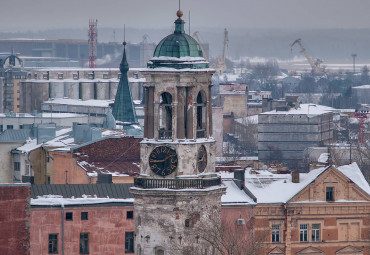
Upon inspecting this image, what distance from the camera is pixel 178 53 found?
60688mm

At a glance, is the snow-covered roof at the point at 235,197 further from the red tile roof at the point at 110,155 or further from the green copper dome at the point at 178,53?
the green copper dome at the point at 178,53

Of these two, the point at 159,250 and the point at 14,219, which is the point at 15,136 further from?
the point at 159,250

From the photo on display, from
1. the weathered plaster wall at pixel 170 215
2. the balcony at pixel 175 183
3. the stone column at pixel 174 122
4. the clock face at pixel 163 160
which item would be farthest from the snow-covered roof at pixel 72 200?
the stone column at pixel 174 122

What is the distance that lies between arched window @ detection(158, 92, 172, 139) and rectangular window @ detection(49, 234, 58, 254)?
24.8 metres

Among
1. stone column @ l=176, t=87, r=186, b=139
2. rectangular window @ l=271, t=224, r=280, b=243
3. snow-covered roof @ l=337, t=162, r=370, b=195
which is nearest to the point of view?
stone column @ l=176, t=87, r=186, b=139

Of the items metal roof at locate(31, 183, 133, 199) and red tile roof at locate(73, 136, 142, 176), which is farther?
red tile roof at locate(73, 136, 142, 176)

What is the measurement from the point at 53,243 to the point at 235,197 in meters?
10.4

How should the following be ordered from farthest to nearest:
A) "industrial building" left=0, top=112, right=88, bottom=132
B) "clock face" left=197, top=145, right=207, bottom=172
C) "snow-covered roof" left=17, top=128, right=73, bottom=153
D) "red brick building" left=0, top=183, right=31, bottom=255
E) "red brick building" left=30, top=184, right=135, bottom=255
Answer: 1. "industrial building" left=0, top=112, right=88, bottom=132
2. "snow-covered roof" left=17, top=128, right=73, bottom=153
3. "red brick building" left=30, top=184, right=135, bottom=255
4. "red brick building" left=0, top=183, right=31, bottom=255
5. "clock face" left=197, top=145, right=207, bottom=172

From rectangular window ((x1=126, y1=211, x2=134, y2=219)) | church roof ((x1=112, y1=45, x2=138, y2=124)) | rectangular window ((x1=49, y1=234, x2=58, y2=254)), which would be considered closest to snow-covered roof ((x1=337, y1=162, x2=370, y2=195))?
rectangular window ((x1=126, y1=211, x2=134, y2=219))

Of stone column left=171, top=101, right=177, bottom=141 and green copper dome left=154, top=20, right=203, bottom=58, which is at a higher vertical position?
green copper dome left=154, top=20, right=203, bottom=58

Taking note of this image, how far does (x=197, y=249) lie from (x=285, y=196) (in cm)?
3220

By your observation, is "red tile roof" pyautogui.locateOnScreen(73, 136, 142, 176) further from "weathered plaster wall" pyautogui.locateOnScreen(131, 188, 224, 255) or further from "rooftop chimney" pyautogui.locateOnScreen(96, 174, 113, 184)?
"weathered plaster wall" pyautogui.locateOnScreen(131, 188, 224, 255)

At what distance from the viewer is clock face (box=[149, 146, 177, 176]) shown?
59.8 metres

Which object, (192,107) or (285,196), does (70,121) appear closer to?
(285,196)
